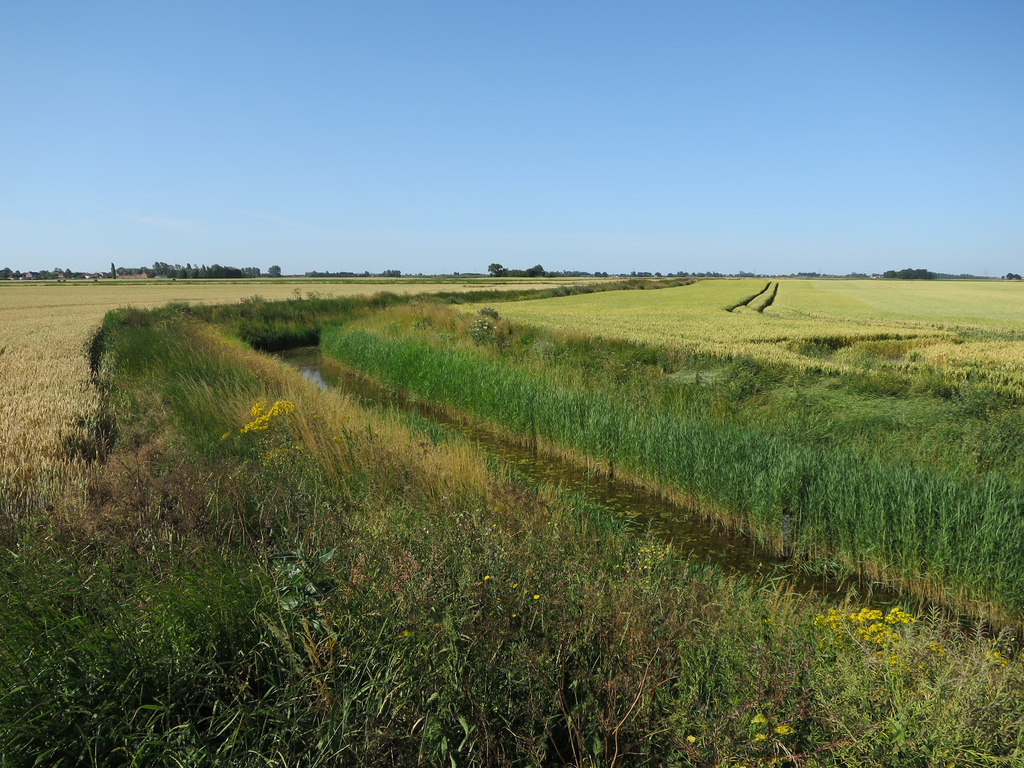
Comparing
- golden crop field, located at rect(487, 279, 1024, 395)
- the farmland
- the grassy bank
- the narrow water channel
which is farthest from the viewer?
golden crop field, located at rect(487, 279, 1024, 395)

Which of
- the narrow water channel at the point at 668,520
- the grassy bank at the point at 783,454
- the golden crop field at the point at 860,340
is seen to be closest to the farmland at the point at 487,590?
the grassy bank at the point at 783,454

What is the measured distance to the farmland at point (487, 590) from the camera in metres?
2.11

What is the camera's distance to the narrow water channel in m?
5.50

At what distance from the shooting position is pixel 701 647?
269 centimetres

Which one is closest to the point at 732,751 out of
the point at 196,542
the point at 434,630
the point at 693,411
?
the point at 434,630

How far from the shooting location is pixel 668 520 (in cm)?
707

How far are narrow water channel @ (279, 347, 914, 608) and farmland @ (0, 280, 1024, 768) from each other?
0.20m

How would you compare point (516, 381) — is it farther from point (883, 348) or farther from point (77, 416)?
point (883, 348)

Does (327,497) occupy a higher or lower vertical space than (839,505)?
higher

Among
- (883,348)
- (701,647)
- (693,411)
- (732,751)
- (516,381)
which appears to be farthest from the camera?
(883,348)

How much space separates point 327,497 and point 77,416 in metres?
4.09

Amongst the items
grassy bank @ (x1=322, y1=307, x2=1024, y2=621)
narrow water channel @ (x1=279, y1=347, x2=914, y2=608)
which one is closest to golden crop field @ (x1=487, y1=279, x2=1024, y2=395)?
grassy bank @ (x1=322, y1=307, x2=1024, y2=621)

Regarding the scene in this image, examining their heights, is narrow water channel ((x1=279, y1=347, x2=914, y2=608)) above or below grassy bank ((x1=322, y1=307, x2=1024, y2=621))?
below

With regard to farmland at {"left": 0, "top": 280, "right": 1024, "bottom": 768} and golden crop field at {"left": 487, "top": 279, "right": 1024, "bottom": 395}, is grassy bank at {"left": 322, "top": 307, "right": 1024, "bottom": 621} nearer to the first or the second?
farmland at {"left": 0, "top": 280, "right": 1024, "bottom": 768}
